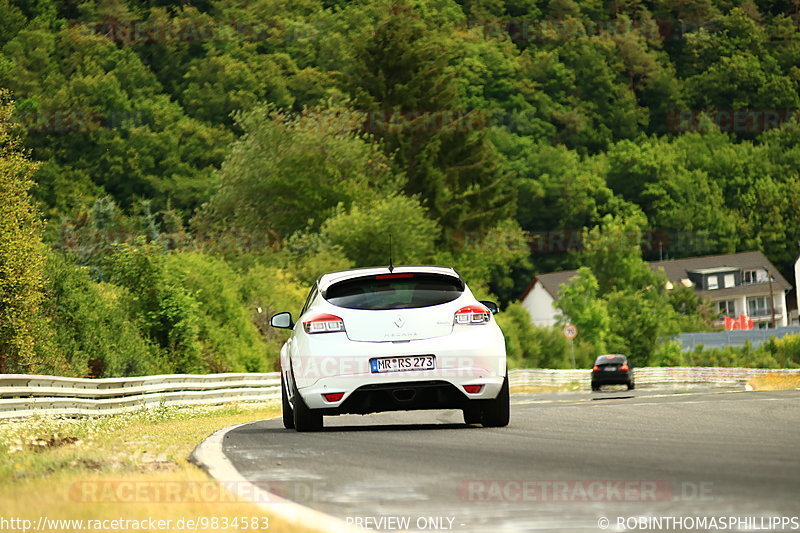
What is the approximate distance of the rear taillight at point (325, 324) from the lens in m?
12.7

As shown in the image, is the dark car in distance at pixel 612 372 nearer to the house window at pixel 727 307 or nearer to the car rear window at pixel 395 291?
the car rear window at pixel 395 291

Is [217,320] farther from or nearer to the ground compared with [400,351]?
farther from the ground

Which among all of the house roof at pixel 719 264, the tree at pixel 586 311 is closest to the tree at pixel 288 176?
the tree at pixel 586 311

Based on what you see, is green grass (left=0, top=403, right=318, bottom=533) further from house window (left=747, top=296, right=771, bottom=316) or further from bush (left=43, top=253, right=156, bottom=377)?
house window (left=747, top=296, right=771, bottom=316)

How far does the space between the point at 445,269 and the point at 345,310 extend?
1.29 meters

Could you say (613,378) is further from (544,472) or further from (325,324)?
(544,472)

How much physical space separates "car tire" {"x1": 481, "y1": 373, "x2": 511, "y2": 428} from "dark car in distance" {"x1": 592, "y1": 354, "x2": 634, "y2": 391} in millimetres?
34415

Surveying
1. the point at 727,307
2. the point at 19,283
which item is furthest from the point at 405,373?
the point at 727,307

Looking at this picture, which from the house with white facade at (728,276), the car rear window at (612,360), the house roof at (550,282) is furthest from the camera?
the house with white facade at (728,276)

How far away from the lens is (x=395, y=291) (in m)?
13.0

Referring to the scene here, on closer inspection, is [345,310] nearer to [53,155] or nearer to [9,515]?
[9,515]

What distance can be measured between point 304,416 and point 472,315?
2.02 metres

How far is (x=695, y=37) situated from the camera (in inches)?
5763

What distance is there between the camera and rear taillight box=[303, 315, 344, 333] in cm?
1269
